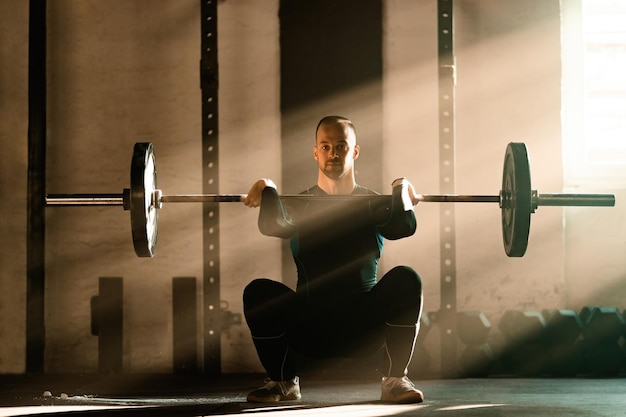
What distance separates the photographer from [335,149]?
2.71 metres

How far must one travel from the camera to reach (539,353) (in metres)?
3.44

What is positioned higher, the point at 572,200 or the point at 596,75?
the point at 596,75

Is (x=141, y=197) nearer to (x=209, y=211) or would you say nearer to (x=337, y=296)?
(x=337, y=296)

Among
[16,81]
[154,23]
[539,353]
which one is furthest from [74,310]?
[539,353]

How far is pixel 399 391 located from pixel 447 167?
1.25 m

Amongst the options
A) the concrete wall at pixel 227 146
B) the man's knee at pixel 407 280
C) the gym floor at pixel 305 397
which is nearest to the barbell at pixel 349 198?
→ the man's knee at pixel 407 280

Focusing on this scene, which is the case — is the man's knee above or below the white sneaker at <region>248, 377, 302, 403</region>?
above

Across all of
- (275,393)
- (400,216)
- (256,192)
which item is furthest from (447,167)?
(275,393)

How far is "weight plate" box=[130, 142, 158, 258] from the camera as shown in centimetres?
256

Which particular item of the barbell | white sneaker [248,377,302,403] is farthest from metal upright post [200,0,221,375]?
white sneaker [248,377,302,403]

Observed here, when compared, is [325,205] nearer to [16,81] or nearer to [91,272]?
[91,272]

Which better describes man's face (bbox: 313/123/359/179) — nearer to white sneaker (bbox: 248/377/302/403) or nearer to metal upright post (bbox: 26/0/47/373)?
white sneaker (bbox: 248/377/302/403)

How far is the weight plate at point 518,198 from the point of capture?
2625mm

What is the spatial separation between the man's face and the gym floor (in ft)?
2.54
